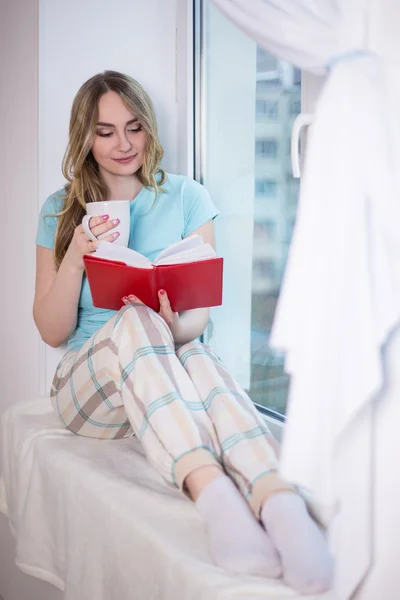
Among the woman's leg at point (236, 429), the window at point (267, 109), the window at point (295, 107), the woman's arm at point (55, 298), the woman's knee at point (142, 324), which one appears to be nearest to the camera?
the woman's leg at point (236, 429)

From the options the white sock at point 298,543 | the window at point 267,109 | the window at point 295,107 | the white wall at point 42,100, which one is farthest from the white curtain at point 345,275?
the white wall at point 42,100

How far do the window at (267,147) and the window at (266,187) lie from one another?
68 mm

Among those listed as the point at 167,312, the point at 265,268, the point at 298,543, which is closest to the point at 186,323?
the point at 167,312

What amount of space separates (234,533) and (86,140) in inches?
40.2

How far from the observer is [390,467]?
87cm

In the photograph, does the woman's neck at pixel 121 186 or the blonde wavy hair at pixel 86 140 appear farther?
the woman's neck at pixel 121 186

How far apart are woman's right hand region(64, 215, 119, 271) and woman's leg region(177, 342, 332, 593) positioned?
291 mm

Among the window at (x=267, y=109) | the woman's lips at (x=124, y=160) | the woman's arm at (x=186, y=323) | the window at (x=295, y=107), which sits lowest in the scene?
the woman's arm at (x=186, y=323)

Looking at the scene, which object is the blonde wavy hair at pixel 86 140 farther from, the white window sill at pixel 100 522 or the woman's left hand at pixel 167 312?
the white window sill at pixel 100 522

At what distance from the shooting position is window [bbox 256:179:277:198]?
1.83 m

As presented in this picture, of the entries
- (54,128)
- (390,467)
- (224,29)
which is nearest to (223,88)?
(224,29)

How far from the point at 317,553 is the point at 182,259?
61cm

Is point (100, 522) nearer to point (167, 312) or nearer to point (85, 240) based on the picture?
point (167, 312)

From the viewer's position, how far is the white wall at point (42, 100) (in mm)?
1776
